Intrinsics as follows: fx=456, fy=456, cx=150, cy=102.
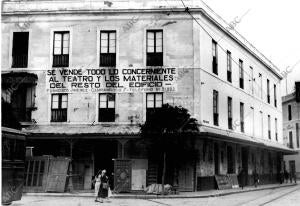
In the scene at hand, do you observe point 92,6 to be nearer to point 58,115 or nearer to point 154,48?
point 154,48

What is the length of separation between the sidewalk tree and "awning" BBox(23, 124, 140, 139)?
1370mm

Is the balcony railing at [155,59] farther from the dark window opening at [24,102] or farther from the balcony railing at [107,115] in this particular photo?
the dark window opening at [24,102]

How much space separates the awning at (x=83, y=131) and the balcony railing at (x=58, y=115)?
0.39 metres

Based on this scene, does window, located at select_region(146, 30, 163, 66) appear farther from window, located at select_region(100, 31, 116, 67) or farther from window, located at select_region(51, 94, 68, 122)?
window, located at select_region(51, 94, 68, 122)

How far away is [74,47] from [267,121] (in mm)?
21208

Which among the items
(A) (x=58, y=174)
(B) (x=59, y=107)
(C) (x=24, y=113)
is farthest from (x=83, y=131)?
(C) (x=24, y=113)

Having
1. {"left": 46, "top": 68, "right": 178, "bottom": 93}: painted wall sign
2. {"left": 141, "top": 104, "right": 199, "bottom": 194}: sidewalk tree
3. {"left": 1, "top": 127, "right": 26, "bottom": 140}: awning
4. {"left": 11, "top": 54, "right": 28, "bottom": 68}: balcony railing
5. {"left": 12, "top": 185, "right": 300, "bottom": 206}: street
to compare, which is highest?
{"left": 11, "top": 54, "right": 28, "bottom": 68}: balcony railing

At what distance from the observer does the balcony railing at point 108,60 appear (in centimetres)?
2609

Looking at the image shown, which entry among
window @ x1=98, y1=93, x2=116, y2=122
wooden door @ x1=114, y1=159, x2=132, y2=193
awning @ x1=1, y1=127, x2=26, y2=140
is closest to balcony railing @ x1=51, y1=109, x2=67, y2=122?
window @ x1=98, y1=93, x2=116, y2=122

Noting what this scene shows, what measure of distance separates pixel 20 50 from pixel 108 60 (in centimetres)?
522

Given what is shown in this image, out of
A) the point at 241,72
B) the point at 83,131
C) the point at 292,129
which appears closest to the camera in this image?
the point at 83,131

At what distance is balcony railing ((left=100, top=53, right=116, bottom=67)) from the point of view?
26086 mm

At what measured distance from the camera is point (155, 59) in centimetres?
2608

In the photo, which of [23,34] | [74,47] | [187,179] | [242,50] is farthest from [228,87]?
[23,34]
